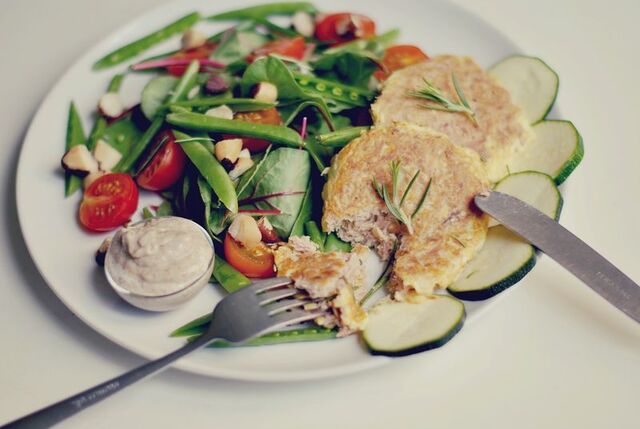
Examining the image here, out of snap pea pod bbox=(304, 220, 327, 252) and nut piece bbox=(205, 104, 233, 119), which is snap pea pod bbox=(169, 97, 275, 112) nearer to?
nut piece bbox=(205, 104, 233, 119)

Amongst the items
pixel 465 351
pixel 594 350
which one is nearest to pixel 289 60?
pixel 465 351

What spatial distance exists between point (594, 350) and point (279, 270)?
2.07 m

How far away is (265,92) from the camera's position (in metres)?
4.74

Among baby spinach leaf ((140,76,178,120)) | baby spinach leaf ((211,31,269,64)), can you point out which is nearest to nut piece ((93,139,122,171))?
baby spinach leaf ((140,76,178,120))

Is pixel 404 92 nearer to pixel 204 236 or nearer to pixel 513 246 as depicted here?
pixel 513 246

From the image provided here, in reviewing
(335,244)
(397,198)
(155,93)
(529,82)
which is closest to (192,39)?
(155,93)

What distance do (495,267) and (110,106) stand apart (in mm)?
3221

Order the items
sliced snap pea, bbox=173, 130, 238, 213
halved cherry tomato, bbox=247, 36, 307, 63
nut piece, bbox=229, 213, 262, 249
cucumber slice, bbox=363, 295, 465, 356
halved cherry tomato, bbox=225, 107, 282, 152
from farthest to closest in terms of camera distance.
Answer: halved cherry tomato, bbox=247, 36, 307, 63 → halved cherry tomato, bbox=225, 107, 282, 152 → sliced snap pea, bbox=173, 130, 238, 213 → nut piece, bbox=229, 213, 262, 249 → cucumber slice, bbox=363, 295, 465, 356

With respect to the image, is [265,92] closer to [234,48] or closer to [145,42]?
[234,48]

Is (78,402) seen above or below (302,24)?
below

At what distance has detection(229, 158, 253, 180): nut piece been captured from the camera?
177 inches

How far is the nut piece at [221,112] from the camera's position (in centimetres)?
469

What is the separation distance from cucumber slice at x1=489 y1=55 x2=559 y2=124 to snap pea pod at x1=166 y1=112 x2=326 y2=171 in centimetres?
168

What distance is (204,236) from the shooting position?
156 inches
